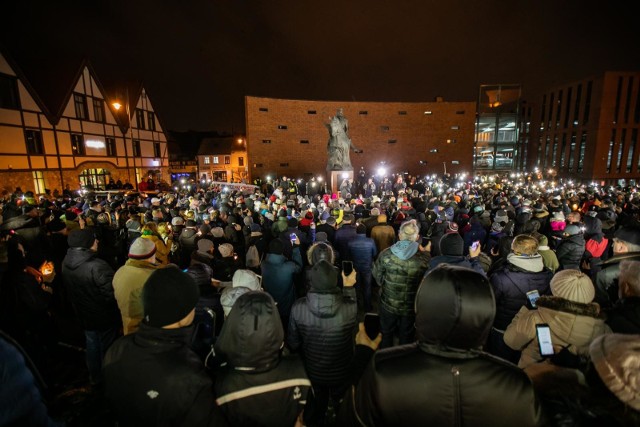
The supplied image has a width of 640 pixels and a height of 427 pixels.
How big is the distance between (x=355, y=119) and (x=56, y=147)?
81.5ft

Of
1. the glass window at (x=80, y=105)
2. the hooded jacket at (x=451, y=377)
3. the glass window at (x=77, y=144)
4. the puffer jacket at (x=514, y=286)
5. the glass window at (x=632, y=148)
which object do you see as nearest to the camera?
the hooded jacket at (x=451, y=377)

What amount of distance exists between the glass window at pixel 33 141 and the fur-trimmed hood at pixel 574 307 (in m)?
25.3

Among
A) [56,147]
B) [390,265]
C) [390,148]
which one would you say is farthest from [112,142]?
[390,265]

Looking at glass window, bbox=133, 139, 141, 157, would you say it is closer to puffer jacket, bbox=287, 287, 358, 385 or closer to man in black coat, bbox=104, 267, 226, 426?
puffer jacket, bbox=287, 287, 358, 385

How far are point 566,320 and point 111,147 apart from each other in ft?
97.8

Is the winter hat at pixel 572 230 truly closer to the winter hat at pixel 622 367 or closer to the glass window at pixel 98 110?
the winter hat at pixel 622 367

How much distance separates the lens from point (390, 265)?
166 inches

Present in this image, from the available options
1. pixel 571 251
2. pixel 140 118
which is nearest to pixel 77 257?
pixel 571 251

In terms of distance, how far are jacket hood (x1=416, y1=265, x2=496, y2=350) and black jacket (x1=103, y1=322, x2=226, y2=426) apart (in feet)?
4.10

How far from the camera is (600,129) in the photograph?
2964cm

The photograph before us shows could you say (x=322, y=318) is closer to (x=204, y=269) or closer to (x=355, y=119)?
(x=204, y=269)

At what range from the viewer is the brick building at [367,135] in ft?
97.5

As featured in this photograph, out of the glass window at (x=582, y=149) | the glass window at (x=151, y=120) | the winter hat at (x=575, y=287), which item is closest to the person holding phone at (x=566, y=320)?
the winter hat at (x=575, y=287)

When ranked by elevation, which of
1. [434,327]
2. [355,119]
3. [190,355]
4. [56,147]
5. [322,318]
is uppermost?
[355,119]
